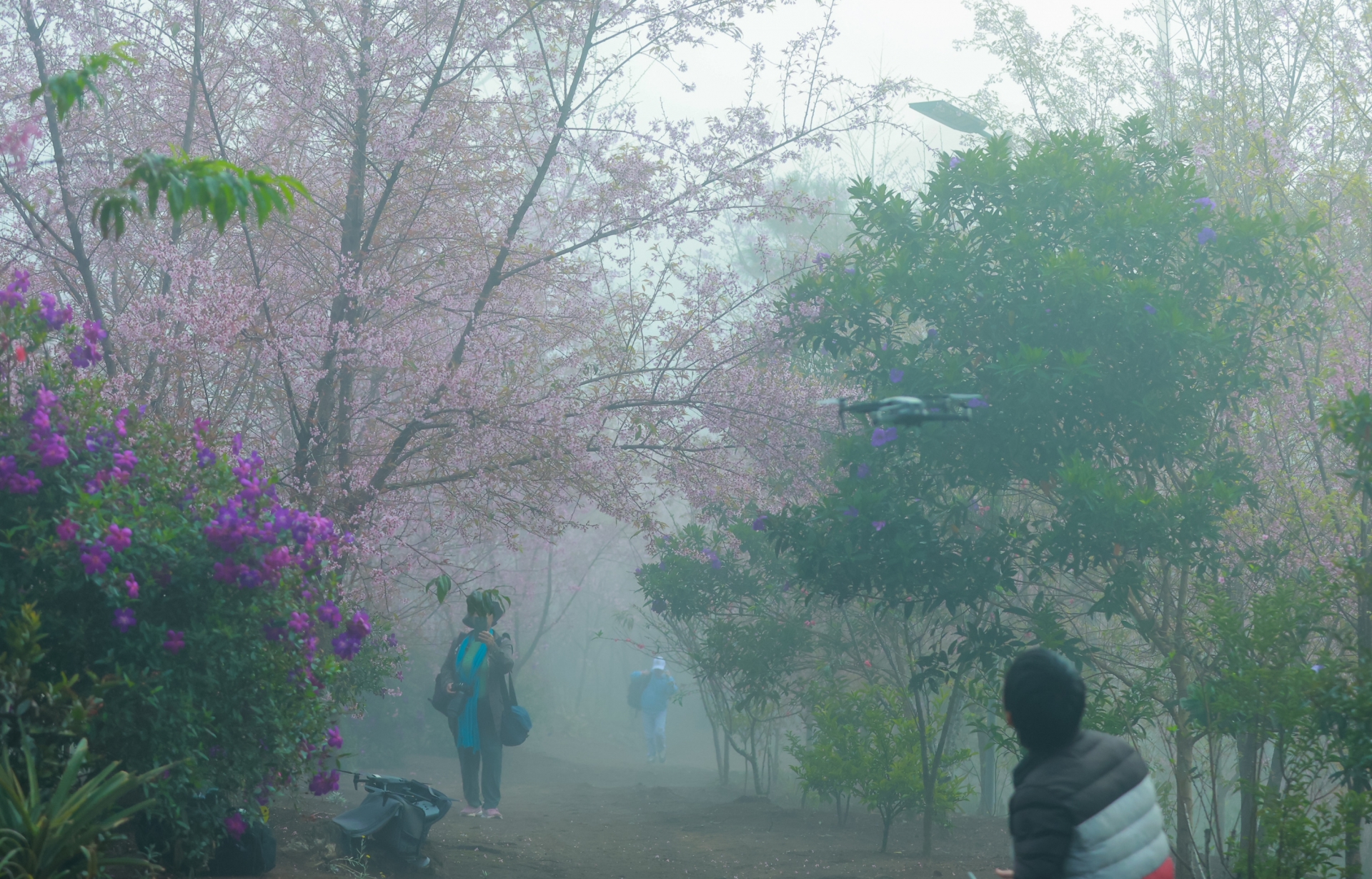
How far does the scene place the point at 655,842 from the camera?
→ 30.9 feet

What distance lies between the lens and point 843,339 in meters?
7.32

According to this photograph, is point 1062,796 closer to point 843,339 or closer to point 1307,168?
point 843,339

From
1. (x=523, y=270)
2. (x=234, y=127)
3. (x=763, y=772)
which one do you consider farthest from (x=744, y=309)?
(x=763, y=772)

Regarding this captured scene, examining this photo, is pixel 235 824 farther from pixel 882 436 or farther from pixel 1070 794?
pixel 882 436

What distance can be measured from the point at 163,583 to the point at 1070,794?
12.0ft

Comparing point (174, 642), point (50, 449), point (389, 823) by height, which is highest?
point (50, 449)

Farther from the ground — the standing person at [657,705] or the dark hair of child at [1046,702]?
the dark hair of child at [1046,702]

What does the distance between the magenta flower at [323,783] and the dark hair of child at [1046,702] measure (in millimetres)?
3868

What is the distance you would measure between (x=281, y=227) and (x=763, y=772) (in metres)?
11.6

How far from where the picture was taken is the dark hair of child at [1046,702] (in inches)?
102

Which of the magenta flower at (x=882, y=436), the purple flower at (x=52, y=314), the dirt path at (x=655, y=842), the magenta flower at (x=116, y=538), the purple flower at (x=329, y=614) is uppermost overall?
the magenta flower at (x=882, y=436)

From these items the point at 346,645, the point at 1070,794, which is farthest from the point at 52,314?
the point at 1070,794

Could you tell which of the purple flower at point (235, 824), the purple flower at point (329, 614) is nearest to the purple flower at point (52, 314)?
the purple flower at point (329, 614)

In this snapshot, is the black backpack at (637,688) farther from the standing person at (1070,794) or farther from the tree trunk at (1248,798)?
the standing person at (1070,794)
